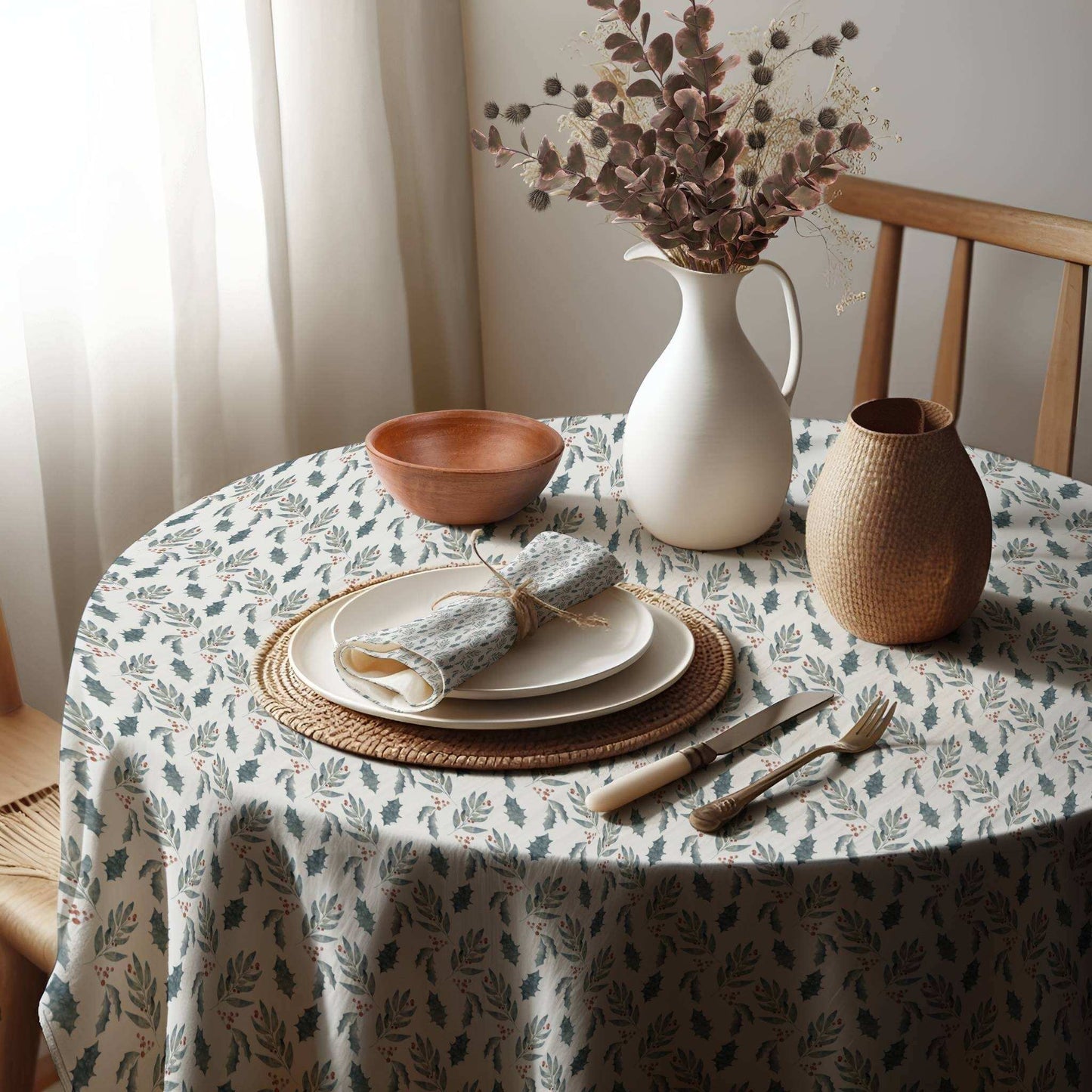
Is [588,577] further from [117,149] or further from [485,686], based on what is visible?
[117,149]

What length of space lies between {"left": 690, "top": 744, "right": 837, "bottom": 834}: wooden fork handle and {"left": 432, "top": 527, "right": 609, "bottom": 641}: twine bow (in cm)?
23

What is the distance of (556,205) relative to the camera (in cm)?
236

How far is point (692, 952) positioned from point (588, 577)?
355 millimetres

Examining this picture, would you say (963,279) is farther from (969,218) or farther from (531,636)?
(531,636)

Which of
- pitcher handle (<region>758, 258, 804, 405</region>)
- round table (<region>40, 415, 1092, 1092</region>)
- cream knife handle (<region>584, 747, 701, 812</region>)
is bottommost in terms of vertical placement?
round table (<region>40, 415, 1092, 1092</region>)

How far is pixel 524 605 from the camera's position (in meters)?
0.97

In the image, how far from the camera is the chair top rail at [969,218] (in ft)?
5.32

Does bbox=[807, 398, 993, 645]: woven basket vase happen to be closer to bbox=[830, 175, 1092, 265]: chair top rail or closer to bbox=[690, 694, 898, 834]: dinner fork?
bbox=[690, 694, 898, 834]: dinner fork

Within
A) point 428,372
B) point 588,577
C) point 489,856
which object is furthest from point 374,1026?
point 428,372

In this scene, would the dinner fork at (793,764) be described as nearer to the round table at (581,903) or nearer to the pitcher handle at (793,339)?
the round table at (581,903)

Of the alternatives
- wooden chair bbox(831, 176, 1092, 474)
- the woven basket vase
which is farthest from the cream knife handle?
wooden chair bbox(831, 176, 1092, 474)

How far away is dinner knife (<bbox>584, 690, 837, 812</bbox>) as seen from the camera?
787 millimetres

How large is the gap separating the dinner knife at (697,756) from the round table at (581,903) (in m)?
0.01

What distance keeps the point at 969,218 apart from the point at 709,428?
0.85 meters
